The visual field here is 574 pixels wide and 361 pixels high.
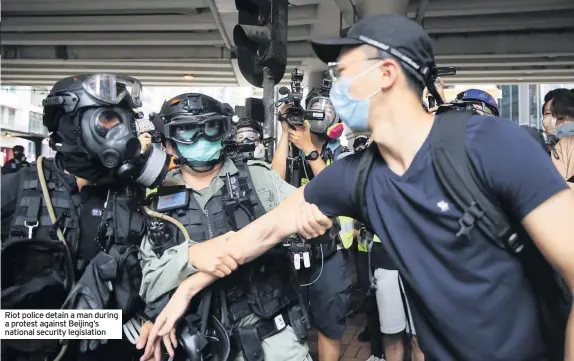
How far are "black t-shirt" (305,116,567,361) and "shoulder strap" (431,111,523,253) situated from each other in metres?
0.03

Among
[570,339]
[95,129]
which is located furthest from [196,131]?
[570,339]

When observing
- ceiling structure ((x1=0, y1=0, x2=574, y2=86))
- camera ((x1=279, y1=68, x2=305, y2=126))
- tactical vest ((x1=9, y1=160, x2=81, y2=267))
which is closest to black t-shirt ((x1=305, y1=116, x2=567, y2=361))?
tactical vest ((x1=9, y1=160, x2=81, y2=267))

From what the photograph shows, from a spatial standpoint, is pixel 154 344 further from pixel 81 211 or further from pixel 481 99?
pixel 481 99

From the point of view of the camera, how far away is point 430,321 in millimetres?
1655

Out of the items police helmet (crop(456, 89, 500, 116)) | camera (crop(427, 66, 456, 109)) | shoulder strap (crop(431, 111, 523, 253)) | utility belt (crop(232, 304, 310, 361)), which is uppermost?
police helmet (crop(456, 89, 500, 116))

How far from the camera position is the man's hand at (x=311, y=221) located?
76.1 inches

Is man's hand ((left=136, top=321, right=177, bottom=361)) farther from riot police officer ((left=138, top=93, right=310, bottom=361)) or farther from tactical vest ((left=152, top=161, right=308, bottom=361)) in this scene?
tactical vest ((left=152, top=161, right=308, bottom=361))

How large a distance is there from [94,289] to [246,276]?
767 mm

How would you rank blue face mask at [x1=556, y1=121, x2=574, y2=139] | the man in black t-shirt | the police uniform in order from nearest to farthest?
the man in black t-shirt, the police uniform, blue face mask at [x1=556, y1=121, x2=574, y2=139]

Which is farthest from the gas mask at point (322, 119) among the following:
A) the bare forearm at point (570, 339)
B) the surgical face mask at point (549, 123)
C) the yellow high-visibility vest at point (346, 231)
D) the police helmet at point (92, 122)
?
the bare forearm at point (570, 339)

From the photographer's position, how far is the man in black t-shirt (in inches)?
52.9

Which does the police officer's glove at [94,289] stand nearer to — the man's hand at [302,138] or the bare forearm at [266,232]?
the bare forearm at [266,232]

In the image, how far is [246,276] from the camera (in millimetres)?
2518

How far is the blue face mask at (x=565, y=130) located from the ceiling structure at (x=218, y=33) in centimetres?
513
